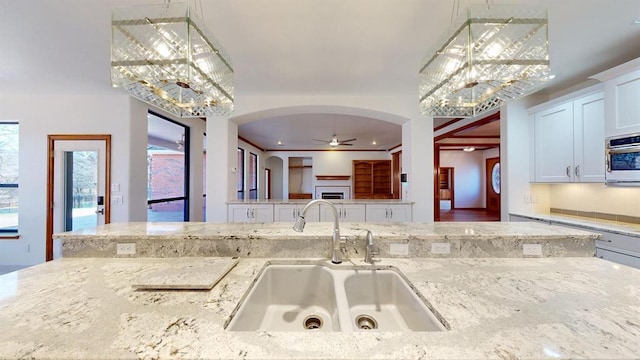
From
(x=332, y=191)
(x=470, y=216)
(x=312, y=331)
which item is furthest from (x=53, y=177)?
(x=470, y=216)

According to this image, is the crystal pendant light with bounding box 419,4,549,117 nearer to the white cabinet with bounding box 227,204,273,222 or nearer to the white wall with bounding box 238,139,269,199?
the white cabinet with bounding box 227,204,273,222

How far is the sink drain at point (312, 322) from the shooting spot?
1.14 m

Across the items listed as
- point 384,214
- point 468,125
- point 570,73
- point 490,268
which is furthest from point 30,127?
point 570,73

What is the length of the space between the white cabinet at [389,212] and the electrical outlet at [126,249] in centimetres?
297

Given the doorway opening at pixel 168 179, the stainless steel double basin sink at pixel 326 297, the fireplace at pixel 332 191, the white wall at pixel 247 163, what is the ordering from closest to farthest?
1. the stainless steel double basin sink at pixel 326 297
2. the doorway opening at pixel 168 179
3. the white wall at pixel 247 163
4. the fireplace at pixel 332 191

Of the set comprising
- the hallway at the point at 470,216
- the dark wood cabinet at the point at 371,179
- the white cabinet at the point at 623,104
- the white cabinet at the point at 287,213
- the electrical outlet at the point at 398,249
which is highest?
the white cabinet at the point at 623,104

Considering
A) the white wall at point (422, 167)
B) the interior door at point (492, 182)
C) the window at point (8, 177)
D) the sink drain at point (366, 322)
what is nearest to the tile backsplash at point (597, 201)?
the white wall at point (422, 167)

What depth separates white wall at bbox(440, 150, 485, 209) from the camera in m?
8.42

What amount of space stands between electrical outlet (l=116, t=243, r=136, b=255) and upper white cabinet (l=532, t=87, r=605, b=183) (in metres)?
3.99

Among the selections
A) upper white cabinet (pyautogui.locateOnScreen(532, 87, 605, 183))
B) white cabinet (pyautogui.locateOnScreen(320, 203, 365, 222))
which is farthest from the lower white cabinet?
white cabinet (pyautogui.locateOnScreen(320, 203, 365, 222))

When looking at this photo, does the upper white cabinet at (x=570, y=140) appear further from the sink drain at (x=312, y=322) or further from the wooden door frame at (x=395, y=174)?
the wooden door frame at (x=395, y=174)

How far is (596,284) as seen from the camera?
38.8 inches

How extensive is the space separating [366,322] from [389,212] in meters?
2.72

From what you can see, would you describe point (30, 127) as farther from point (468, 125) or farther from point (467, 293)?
point (468, 125)
